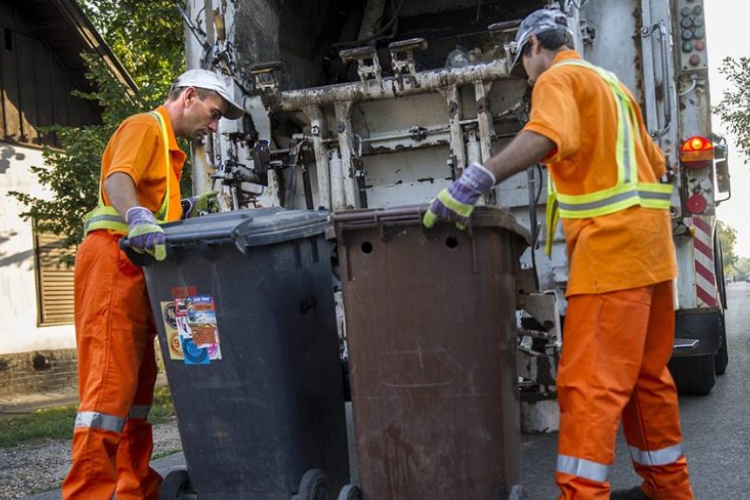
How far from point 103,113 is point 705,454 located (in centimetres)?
807

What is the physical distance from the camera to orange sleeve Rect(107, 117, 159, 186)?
3033mm

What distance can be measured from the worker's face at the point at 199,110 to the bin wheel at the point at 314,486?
4.70 feet

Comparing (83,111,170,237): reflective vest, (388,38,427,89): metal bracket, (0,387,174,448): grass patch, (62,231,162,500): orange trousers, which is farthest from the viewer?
(0,387,174,448): grass patch

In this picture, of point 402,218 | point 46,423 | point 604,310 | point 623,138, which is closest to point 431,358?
point 402,218

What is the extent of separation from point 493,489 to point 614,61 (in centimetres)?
260

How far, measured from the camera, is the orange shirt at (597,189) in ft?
8.43

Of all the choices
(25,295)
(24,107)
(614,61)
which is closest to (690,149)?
(614,61)

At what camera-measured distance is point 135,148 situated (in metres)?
3.07

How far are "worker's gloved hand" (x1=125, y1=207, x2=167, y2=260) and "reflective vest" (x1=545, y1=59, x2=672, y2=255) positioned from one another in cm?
134

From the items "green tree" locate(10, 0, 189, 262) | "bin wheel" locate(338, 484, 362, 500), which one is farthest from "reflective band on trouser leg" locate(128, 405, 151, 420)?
"green tree" locate(10, 0, 189, 262)

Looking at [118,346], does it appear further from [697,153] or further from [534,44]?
[697,153]

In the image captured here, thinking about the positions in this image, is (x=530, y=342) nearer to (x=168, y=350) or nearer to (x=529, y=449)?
(x=529, y=449)

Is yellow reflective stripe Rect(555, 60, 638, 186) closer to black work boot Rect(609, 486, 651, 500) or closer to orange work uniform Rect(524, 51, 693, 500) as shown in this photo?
orange work uniform Rect(524, 51, 693, 500)

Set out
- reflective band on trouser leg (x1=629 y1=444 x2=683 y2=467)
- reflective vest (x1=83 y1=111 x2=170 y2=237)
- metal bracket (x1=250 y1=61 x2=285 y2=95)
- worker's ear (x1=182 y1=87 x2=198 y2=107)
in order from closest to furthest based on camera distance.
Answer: reflective band on trouser leg (x1=629 y1=444 x2=683 y2=467) < reflective vest (x1=83 y1=111 x2=170 y2=237) < worker's ear (x1=182 y1=87 x2=198 y2=107) < metal bracket (x1=250 y1=61 x2=285 y2=95)
